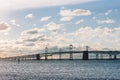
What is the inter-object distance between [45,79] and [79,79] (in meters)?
9.84

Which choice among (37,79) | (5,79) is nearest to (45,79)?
(37,79)

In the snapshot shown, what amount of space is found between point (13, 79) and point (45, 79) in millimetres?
9077

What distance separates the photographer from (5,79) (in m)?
126

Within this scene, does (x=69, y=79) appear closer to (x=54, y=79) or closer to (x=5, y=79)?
(x=54, y=79)

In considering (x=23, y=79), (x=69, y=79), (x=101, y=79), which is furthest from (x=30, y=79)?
(x=101, y=79)

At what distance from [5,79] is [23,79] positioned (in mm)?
4999

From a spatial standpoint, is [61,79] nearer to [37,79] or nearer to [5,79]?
[37,79]

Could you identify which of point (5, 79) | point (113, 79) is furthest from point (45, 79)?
point (113, 79)

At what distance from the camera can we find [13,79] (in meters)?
127

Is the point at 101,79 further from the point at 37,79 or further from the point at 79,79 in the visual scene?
the point at 37,79

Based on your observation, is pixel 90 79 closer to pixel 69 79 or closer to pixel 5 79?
pixel 69 79

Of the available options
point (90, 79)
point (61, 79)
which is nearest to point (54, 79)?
point (61, 79)

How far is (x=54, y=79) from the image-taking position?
5064 inches

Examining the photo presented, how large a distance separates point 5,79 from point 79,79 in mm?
21194
